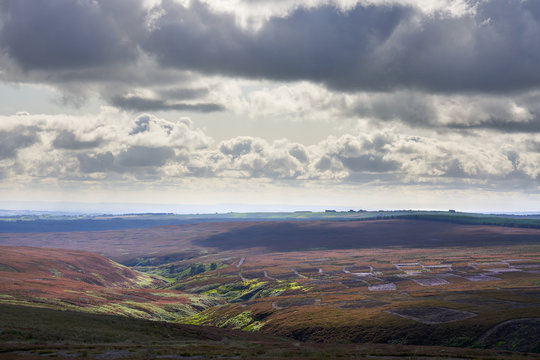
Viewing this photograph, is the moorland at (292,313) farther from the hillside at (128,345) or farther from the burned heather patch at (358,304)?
the burned heather patch at (358,304)

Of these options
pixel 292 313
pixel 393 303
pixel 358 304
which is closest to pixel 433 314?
pixel 393 303

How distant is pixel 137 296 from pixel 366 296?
68.1m

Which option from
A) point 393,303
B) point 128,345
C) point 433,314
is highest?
point 128,345

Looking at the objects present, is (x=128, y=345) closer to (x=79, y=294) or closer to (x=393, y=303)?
(x=393, y=303)

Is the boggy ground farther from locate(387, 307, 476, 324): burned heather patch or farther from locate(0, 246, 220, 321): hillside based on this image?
locate(0, 246, 220, 321): hillside

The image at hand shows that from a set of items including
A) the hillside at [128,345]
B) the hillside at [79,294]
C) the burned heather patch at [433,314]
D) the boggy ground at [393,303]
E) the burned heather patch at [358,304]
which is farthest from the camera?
the burned heather patch at [358,304]

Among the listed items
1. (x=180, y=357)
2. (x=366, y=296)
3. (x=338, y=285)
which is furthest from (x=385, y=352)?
(x=338, y=285)

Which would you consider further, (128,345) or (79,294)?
(79,294)

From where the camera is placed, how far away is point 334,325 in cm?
8844

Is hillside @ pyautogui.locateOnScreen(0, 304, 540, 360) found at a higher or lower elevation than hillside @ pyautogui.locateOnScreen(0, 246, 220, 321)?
higher

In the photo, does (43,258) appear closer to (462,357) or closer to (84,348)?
(84,348)

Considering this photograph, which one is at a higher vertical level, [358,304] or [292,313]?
[358,304]

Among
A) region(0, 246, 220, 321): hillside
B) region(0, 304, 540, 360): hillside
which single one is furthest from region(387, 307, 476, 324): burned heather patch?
region(0, 246, 220, 321): hillside

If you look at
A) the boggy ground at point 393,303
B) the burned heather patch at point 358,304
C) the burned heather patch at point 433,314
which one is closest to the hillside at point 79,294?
the boggy ground at point 393,303
